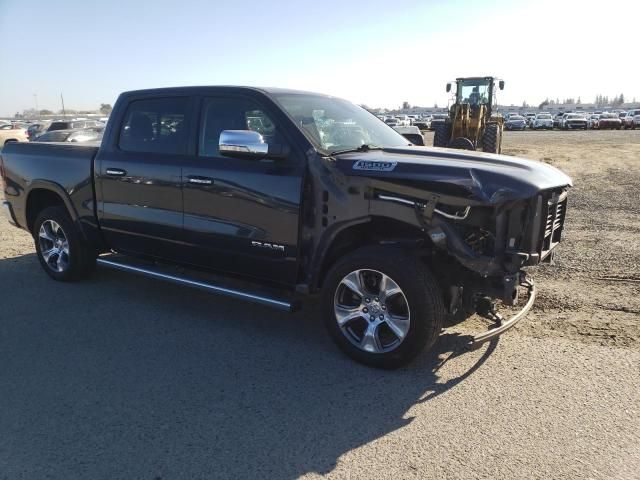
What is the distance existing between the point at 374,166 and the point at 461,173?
2.08ft

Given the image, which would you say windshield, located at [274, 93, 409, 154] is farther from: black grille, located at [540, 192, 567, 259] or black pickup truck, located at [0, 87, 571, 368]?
black grille, located at [540, 192, 567, 259]

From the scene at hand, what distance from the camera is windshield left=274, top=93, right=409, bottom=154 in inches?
170

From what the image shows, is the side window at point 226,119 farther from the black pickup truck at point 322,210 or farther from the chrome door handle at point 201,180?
the chrome door handle at point 201,180

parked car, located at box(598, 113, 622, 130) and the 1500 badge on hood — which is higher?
the 1500 badge on hood

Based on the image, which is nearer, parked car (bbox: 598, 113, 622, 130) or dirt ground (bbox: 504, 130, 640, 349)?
dirt ground (bbox: 504, 130, 640, 349)

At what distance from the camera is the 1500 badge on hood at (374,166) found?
3787 millimetres

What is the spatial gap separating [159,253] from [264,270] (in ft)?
4.44

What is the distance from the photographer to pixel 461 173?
353 cm

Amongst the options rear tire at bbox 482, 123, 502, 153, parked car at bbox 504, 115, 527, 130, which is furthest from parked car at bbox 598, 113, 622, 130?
rear tire at bbox 482, 123, 502, 153

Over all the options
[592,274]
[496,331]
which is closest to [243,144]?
[496,331]

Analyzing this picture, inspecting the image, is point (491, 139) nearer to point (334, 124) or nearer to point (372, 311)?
point (334, 124)

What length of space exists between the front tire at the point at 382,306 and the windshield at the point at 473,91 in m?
18.9

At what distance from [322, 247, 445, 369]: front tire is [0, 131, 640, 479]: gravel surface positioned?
0.58 ft

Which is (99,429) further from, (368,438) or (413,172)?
(413,172)
